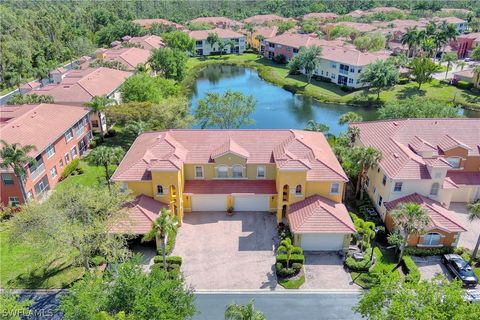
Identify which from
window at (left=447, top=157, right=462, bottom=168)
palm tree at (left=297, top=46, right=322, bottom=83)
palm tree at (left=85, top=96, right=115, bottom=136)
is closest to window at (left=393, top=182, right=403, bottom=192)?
window at (left=447, top=157, right=462, bottom=168)

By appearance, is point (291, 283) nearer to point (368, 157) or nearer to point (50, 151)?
point (368, 157)

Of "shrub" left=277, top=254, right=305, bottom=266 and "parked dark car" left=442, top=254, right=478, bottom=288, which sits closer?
"parked dark car" left=442, top=254, right=478, bottom=288

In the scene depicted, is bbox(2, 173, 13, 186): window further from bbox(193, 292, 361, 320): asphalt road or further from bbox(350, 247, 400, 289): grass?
bbox(350, 247, 400, 289): grass

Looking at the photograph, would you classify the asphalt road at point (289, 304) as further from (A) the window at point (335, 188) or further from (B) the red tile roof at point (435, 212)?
(B) the red tile roof at point (435, 212)

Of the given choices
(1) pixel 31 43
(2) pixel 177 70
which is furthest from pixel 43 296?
(1) pixel 31 43

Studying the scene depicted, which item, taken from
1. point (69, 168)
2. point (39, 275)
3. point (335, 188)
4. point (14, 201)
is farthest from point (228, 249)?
point (69, 168)

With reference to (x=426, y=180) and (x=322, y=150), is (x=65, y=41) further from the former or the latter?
(x=426, y=180)
